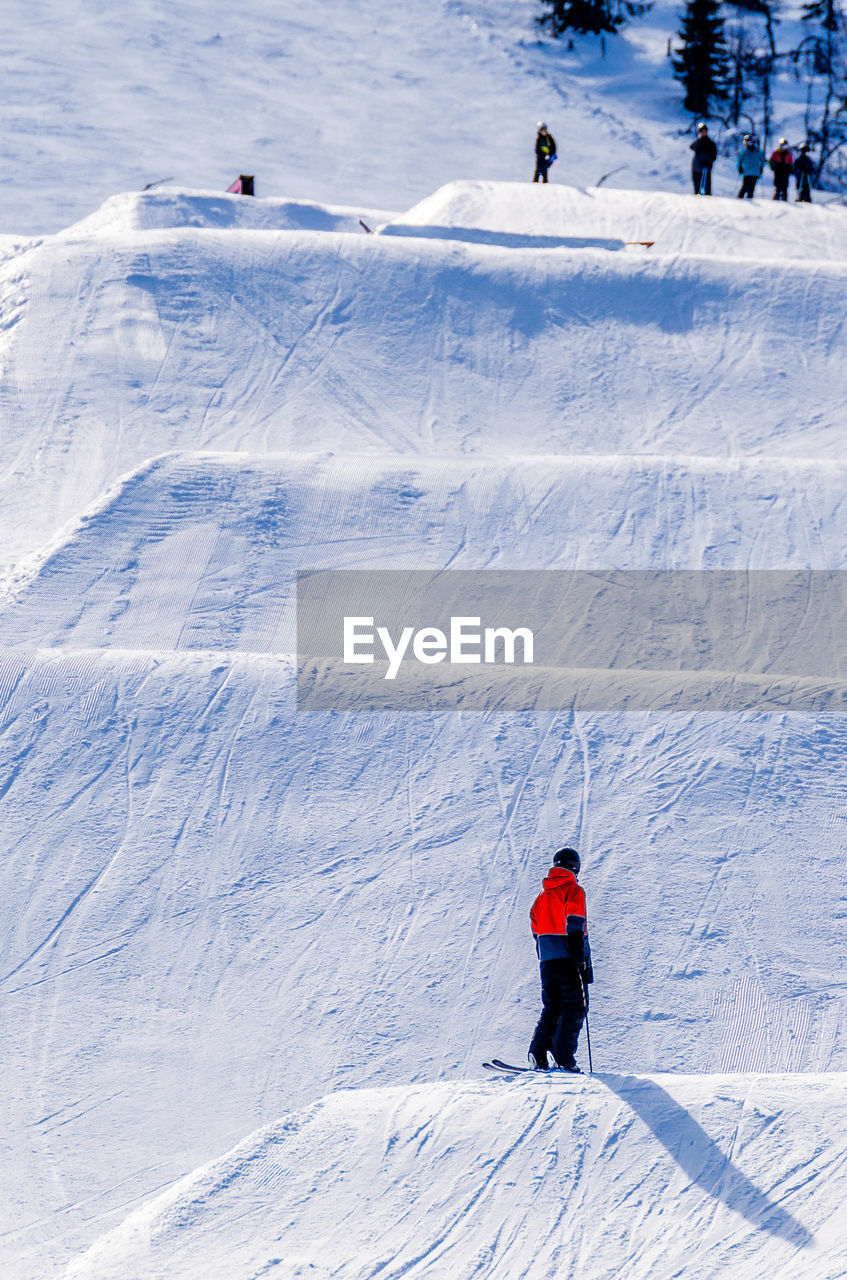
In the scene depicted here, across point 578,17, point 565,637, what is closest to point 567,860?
point 565,637

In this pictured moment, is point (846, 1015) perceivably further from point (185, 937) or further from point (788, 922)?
point (185, 937)

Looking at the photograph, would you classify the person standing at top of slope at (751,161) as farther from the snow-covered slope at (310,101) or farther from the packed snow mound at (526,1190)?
the packed snow mound at (526,1190)

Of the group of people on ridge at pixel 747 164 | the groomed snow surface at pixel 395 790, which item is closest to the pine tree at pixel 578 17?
the group of people on ridge at pixel 747 164

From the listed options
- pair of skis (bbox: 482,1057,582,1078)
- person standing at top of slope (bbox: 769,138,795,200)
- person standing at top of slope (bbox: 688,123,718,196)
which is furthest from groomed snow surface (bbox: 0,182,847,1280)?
person standing at top of slope (bbox: 769,138,795,200)

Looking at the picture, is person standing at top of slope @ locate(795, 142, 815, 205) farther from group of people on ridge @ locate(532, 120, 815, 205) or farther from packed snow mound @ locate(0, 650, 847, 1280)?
packed snow mound @ locate(0, 650, 847, 1280)

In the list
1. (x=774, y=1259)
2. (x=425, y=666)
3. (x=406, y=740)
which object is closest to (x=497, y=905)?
(x=406, y=740)

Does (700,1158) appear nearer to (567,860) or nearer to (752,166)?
(567,860)
